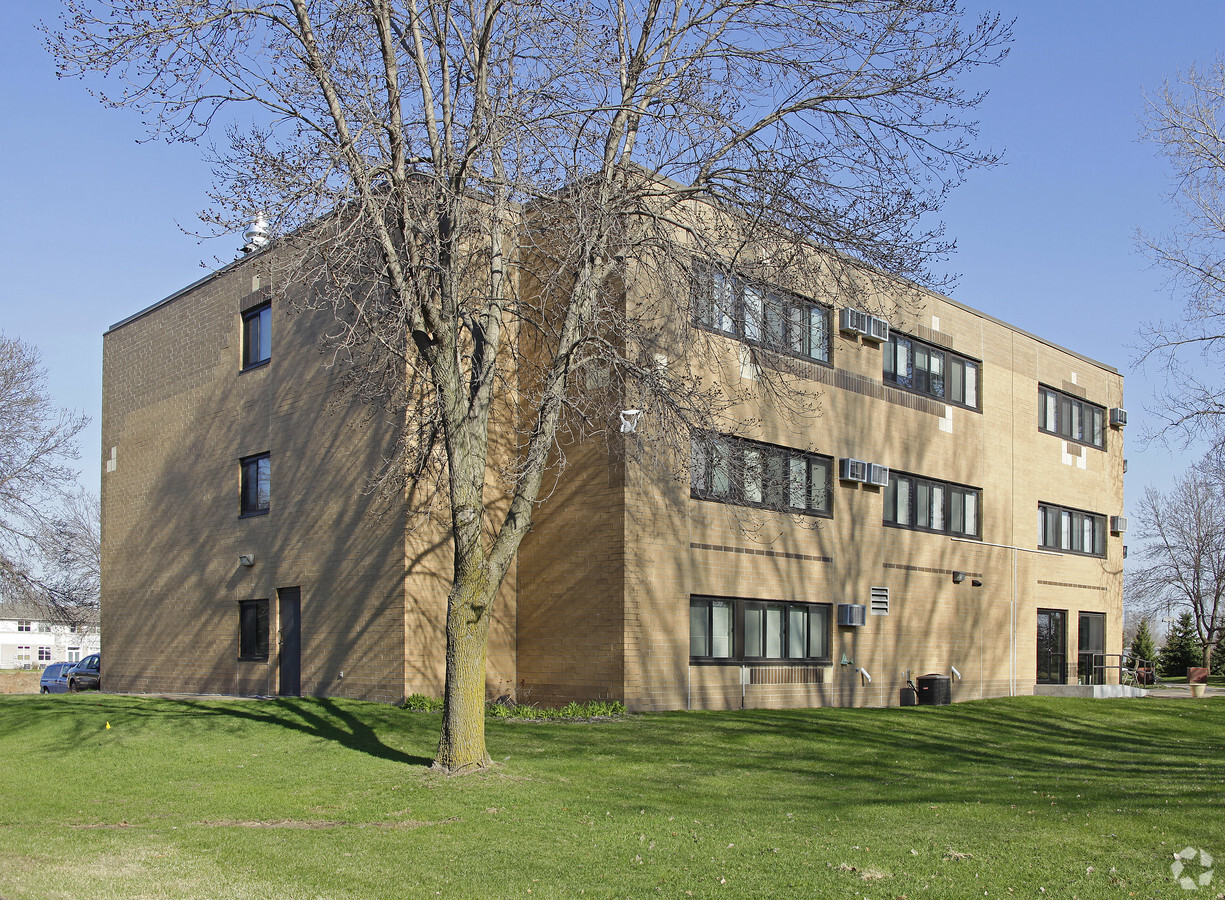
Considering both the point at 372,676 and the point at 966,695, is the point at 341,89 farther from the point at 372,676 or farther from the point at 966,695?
the point at 966,695

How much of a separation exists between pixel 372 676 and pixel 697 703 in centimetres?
589

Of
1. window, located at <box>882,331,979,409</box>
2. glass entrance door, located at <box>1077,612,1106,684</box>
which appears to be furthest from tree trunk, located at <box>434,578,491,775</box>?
glass entrance door, located at <box>1077,612,1106,684</box>

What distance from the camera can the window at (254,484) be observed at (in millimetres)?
24172

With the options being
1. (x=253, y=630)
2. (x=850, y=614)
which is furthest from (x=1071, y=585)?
(x=253, y=630)

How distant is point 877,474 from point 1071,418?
10955 millimetres

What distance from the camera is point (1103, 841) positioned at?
9922 mm

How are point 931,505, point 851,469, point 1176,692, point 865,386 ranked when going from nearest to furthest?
point 851,469, point 865,386, point 931,505, point 1176,692

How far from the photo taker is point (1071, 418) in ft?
106

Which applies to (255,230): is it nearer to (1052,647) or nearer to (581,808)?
(581,808)

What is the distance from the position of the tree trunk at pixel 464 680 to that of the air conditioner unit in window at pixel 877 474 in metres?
13.2

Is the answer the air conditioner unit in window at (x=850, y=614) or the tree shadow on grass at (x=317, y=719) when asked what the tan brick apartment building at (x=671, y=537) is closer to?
the air conditioner unit in window at (x=850, y=614)

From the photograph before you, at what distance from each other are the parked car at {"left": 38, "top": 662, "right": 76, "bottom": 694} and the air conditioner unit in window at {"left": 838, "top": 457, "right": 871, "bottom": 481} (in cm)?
2352

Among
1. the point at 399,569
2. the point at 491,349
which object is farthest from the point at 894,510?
the point at 491,349

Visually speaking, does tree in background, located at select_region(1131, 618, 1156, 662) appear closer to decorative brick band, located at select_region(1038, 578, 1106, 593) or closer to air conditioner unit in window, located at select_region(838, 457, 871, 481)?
decorative brick band, located at select_region(1038, 578, 1106, 593)
